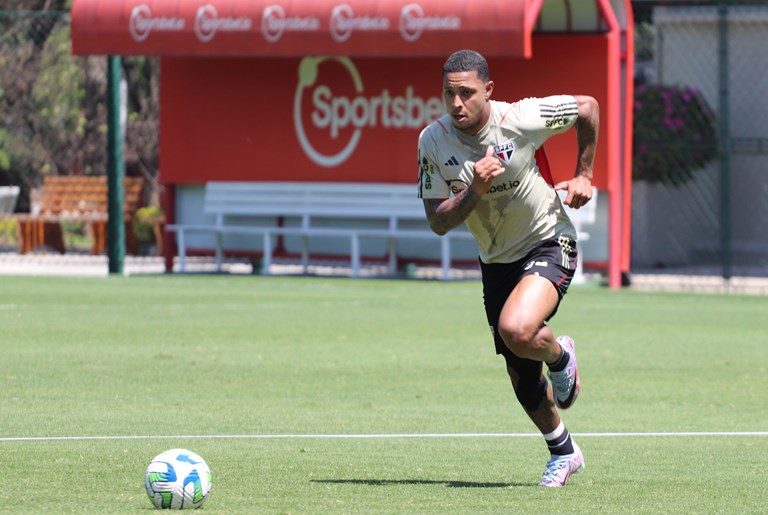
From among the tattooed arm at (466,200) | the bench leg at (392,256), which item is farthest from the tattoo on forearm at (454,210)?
the bench leg at (392,256)

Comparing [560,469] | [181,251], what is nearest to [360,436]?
[560,469]

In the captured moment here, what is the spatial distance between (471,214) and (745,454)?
7.34ft

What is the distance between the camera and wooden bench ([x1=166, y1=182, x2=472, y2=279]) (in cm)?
Result: 2389

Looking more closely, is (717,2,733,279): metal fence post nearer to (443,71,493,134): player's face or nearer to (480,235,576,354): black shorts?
(480,235,576,354): black shorts

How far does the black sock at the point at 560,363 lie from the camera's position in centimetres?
854

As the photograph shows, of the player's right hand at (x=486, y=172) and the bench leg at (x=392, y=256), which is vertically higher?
the player's right hand at (x=486, y=172)

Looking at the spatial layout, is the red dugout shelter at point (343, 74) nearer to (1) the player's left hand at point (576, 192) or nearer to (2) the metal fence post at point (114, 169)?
(2) the metal fence post at point (114, 169)

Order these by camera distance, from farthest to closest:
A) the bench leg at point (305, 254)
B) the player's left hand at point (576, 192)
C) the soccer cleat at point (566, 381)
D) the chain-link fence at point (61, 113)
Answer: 1. the chain-link fence at point (61, 113)
2. the bench leg at point (305, 254)
3. the soccer cleat at point (566, 381)
4. the player's left hand at point (576, 192)

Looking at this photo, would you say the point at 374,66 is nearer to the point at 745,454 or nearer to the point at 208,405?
the point at 208,405

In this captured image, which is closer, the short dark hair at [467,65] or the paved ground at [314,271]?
the short dark hair at [467,65]

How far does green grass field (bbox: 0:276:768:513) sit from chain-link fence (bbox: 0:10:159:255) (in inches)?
455

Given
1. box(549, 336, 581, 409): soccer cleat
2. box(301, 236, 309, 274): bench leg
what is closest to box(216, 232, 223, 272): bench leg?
box(301, 236, 309, 274): bench leg

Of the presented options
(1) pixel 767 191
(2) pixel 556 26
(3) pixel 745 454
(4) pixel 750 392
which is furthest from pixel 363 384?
(1) pixel 767 191

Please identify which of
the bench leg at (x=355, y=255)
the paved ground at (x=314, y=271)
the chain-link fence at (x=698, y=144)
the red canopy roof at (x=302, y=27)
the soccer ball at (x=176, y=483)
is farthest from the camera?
the chain-link fence at (x=698, y=144)
